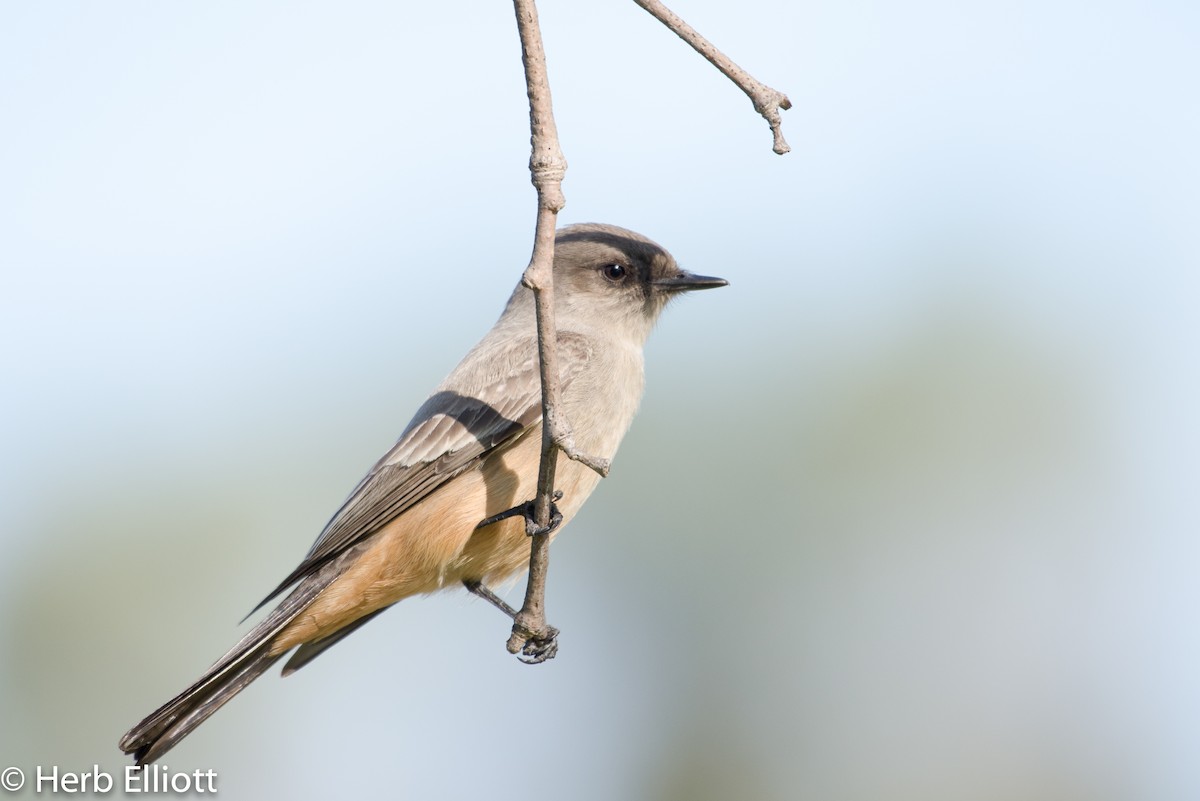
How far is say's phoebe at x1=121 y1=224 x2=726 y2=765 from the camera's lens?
5031 millimetres

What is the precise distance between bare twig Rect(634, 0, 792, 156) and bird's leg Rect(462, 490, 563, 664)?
149 cm

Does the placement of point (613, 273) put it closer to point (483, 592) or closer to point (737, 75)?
point (483, 592)

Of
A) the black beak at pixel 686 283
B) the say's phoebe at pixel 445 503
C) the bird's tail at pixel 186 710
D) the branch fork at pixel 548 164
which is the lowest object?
the bird's tail at pixel 186 710

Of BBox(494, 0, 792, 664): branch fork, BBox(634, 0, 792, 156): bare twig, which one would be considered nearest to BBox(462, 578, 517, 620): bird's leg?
BBox(494, 0, 792, 664): branch fork

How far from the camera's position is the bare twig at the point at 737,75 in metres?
3.21

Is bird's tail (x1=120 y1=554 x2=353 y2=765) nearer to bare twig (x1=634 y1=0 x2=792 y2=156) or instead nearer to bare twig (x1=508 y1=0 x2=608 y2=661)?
bare twig (x1=508 y1=0 x2=608 y2=661)

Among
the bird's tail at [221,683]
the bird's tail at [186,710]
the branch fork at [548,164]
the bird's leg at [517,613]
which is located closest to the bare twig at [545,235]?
the branch fork at [548,164]

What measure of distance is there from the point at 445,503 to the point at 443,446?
256mm

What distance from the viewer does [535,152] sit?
3.25 meters

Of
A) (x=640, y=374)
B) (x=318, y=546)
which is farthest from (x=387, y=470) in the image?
(x=640, y=374)

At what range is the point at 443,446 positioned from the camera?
5.23 meters

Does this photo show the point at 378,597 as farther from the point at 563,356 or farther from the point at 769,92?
the point at 769,92

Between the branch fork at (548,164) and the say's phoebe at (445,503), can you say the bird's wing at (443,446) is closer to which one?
the say's phoebe at (445,503)

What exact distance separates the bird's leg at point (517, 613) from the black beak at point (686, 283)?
5.45 feet
